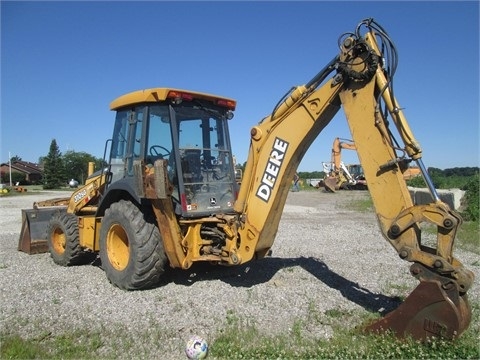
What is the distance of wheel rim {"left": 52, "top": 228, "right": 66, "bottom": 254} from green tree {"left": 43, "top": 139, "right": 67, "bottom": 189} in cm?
4716

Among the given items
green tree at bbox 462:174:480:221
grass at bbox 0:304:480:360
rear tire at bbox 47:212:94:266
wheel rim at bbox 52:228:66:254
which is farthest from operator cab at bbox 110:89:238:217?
green tree at bbox 462:174:480:221

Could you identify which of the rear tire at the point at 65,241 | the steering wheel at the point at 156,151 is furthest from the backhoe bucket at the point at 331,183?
the steering wheel at the point at 156,151

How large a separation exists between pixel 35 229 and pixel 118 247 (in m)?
3.11

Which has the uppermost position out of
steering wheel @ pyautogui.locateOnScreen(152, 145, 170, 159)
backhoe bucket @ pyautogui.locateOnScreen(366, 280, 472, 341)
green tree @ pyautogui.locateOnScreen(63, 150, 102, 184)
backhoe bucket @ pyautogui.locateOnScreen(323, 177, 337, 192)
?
green tree @ pyautogui.locateOnScreen(63, 150, 102, 184)

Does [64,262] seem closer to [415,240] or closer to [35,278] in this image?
[35,278]

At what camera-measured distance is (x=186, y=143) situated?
6105mm

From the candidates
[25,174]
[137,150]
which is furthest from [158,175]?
[25,174]

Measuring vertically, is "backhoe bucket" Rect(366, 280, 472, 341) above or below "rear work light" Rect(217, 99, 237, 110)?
below

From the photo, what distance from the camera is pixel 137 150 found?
6.29 m

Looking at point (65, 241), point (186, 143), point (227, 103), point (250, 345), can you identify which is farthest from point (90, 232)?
point (250, 345)

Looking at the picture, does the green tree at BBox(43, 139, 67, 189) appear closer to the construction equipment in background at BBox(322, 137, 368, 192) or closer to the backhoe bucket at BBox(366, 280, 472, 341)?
the construction equipment in background at BBox(322, 137, 368, 192)

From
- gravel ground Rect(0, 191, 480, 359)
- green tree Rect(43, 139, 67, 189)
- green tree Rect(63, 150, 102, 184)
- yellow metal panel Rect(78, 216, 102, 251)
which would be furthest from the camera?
green tree Rect(63, 150, 102, 184)

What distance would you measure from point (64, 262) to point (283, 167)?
4.51m

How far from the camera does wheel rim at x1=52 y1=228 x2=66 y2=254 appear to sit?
7.77m
